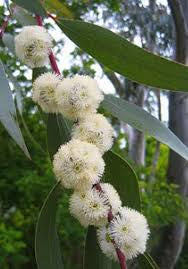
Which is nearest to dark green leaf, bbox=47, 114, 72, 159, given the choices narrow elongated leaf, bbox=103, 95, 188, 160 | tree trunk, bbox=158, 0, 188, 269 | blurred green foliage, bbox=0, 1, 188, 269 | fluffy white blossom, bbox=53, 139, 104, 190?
narrow elongated leaf, bbox=103, 95, 188, 160

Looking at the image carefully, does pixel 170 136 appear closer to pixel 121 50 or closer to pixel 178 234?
pixel 121 50

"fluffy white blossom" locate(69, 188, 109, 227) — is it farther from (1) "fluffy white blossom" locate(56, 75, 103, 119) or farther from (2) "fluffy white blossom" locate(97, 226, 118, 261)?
(1) "fluffy white blossom" locate(56, 75, 103, 119)

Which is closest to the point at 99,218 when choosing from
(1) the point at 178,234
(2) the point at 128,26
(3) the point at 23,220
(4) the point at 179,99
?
(4) the point at 179,99

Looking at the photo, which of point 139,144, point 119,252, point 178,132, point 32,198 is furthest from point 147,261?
point 139,144

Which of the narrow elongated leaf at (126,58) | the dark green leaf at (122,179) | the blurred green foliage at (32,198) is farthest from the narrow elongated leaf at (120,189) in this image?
A: the blurred green foliage at (32,198)

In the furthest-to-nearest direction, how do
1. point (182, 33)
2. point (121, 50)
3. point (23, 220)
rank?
point (23, 220) → point (182, 33) → point (121, 50)

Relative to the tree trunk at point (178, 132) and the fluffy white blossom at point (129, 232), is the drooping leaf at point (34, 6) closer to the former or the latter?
the fluffy white blossom at point (129, 232)
